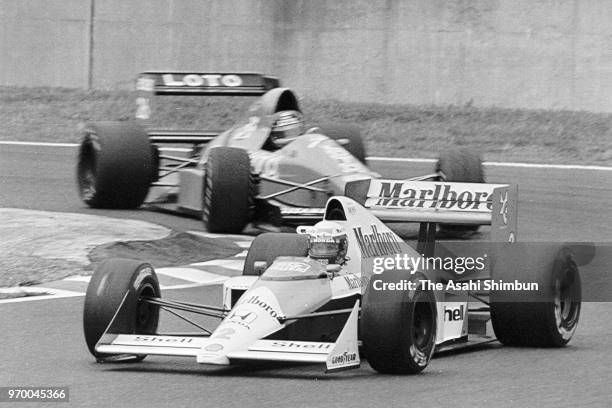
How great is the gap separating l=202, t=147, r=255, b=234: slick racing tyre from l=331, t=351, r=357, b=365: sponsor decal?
6304 millimetres

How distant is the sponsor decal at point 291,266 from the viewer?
7844 mm

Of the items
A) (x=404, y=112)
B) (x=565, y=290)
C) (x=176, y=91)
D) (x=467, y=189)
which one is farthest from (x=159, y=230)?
(x=404, y=112)

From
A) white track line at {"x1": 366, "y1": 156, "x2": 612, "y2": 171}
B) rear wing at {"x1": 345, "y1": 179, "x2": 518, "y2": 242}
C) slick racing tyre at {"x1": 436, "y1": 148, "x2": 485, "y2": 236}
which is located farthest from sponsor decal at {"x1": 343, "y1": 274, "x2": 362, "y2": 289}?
white track line at {"x1": 366, "y1": 156, "x2": 612, "y2": 171}

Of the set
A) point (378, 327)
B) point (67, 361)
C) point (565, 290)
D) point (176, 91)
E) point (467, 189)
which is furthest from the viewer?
point (176, 91)

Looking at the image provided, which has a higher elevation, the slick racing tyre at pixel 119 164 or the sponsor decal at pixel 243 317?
the sponsor decal at pixel 243 317

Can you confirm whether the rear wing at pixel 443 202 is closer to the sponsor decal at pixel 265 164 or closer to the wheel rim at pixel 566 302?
the wheel rim at pixel 566 302

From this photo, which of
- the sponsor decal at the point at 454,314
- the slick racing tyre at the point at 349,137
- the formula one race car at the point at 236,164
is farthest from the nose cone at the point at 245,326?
the slick racing tyre at the point at 349,137

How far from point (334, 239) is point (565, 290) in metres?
1.78

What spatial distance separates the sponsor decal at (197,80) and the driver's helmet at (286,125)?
97 cm

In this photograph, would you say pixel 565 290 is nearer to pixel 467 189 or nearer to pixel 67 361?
pixel 467 189

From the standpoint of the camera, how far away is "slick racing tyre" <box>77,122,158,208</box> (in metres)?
15.0

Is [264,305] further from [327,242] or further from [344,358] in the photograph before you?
[327,242]

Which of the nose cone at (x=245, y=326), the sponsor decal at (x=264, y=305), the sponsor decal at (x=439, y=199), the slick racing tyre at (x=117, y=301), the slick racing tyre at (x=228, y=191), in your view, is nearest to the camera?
the nose cone at (x=245, y=326)

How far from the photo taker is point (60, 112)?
2338 cm
